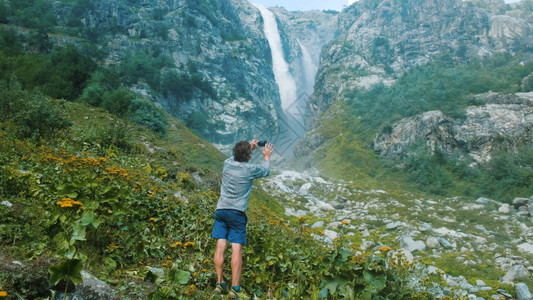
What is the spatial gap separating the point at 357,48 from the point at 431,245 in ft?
250

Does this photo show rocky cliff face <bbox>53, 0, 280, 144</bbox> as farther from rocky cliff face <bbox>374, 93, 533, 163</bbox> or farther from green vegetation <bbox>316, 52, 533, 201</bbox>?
rocky cliff face <bbox>374, 93, 533, 163</bbox>

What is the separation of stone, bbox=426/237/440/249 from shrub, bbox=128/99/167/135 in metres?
14.6

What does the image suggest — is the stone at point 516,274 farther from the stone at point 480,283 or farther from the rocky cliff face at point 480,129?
the rocky cliff face at point 480,129

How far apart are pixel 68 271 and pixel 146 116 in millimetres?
16256

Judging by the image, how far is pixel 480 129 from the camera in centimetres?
2644

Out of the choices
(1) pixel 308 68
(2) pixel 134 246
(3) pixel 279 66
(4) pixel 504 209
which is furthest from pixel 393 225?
(1) pixel 308 68

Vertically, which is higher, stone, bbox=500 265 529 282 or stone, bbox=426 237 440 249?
stone, bbox=500 265 529 282

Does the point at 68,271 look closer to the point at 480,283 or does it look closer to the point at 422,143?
the point at 480,283

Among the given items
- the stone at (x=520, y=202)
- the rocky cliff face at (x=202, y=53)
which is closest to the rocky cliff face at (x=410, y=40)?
the rocky cliff face at (x=202, y=53)

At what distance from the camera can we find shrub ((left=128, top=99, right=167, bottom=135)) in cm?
1688

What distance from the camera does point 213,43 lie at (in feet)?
223

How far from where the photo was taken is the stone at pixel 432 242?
924 centimetres

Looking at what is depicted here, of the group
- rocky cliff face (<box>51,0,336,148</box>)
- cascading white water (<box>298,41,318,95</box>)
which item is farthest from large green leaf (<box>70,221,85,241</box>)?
cascading white water (<box>298,41,318,95</box>)

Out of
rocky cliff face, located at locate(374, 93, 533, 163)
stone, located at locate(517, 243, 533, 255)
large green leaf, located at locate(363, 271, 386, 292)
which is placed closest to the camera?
large green leaf, located at locate(363, 271, 386, 292)
